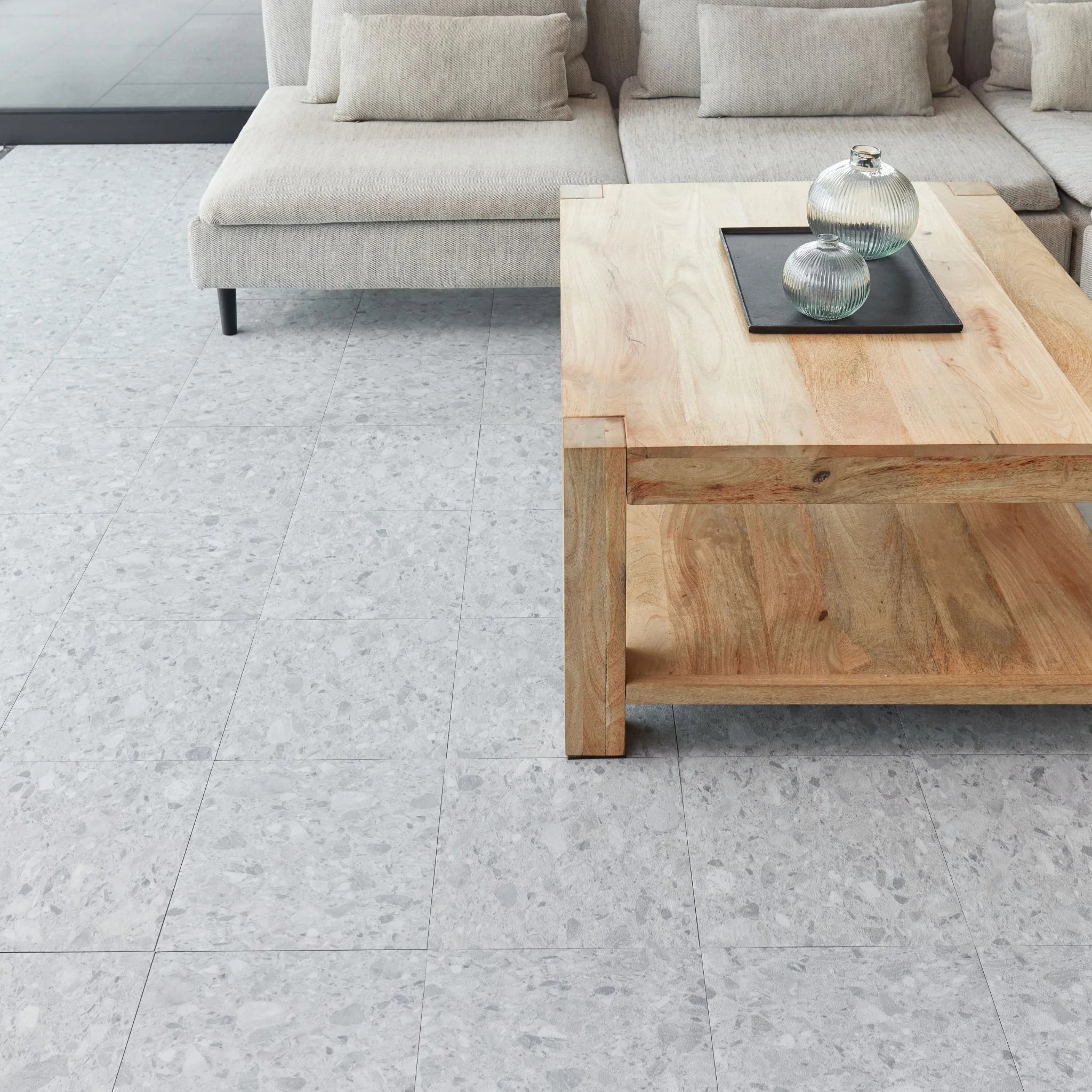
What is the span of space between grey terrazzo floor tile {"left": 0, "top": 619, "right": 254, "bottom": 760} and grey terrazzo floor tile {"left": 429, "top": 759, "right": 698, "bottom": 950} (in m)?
0.43

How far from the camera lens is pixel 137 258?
340 centimetres

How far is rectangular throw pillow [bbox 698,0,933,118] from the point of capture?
3.03 meters

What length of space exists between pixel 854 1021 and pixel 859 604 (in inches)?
25.8

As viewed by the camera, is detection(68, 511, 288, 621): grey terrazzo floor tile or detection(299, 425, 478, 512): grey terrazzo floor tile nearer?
detection(68, 511, 288, 621): grey terrazzo floor tile

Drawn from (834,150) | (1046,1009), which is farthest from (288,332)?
(1046,1009)

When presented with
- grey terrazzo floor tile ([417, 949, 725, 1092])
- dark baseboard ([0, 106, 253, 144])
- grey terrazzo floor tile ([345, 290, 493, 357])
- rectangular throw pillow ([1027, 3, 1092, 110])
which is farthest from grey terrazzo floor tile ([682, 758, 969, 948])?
dark baseboard ([0, 106, 253, 144])

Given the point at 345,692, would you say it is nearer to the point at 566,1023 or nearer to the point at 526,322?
the point at 566,1023

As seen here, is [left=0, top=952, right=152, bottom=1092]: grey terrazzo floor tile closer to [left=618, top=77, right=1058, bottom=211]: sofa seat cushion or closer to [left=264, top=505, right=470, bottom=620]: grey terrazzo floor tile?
[left=264, top=505, right=470, bottom=620]: grey terrazzo floor tile

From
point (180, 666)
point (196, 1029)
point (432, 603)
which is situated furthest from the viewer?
point (432, 603)

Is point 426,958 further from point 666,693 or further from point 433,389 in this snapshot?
point 433,389

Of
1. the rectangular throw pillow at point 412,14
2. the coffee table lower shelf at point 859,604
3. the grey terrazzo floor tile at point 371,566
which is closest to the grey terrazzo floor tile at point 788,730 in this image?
the coffee table lower shelf at point 859,604

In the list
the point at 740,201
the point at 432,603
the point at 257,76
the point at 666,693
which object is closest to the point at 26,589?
the point at 432,603

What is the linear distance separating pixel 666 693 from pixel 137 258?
93.8 inches

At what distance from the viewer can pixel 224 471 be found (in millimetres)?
2480
